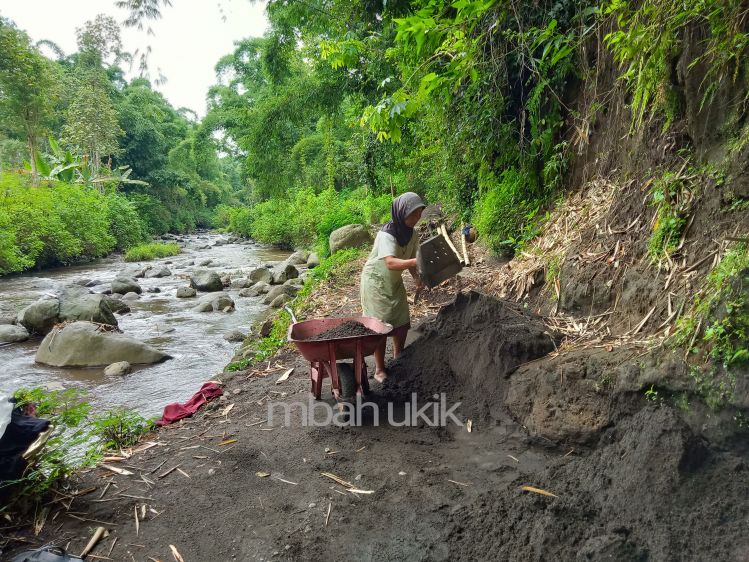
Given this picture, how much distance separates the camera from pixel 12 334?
30.6 feet

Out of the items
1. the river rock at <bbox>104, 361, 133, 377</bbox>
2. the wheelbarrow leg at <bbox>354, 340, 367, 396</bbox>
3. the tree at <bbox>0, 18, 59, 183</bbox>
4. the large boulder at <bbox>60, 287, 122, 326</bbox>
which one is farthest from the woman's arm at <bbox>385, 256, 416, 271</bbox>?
the tree at <bbox>0, 18, 59, 183</bbox>

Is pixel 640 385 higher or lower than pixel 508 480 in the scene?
higher

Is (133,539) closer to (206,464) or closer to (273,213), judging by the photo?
(206,464)

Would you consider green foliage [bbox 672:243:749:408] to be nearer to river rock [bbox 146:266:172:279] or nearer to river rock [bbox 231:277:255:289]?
river rock [bbox 231:277:255:289]

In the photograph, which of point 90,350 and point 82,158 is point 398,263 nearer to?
point 90,350

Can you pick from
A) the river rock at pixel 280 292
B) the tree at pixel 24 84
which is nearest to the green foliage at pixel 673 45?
the river rock at pixel 280 292

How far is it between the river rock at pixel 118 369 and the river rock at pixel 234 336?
1.99 metres

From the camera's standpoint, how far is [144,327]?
34.1 feet

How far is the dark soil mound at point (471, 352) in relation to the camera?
371cm

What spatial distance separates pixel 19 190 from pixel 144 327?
12.8 meters

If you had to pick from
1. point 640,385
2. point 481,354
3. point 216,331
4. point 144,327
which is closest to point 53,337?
point 144,327

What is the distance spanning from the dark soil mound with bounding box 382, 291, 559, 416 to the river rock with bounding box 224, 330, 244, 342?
5412 millimetres

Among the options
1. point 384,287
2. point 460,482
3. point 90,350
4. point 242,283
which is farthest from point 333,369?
point 242,283

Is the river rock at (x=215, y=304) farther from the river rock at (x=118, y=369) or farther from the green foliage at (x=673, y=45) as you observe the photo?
the green foliage at (x=673, y=45)
